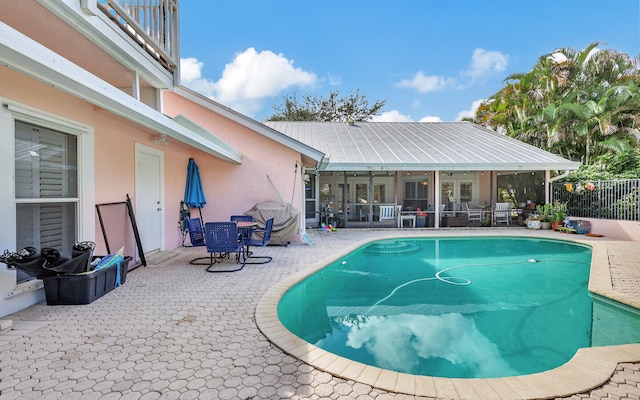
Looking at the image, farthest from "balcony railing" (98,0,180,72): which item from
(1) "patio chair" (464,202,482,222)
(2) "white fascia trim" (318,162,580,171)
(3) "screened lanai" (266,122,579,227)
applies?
(1) "patio chair" (464,202,482,222)

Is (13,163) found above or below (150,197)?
above

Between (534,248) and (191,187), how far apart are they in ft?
34.3

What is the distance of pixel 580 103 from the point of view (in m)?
15.9

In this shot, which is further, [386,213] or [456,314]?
[386,213]

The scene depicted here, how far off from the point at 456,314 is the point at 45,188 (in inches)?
247

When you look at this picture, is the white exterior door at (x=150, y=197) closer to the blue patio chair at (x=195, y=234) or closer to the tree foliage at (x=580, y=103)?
the blue patio chair at (x=195, y=234)

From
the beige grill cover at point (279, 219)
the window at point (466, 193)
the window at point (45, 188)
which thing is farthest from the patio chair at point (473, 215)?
the window at point (45, 188)

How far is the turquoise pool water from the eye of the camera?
353 cm

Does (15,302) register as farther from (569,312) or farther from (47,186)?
(569,312)

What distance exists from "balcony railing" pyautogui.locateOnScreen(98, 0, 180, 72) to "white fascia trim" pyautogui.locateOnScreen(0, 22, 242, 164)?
3.09 ft

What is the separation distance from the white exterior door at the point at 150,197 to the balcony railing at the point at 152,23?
252 cm

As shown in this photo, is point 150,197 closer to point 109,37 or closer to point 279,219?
point 279,219

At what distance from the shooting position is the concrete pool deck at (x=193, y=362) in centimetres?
242

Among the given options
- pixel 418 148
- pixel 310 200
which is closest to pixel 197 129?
pixel 310 200
